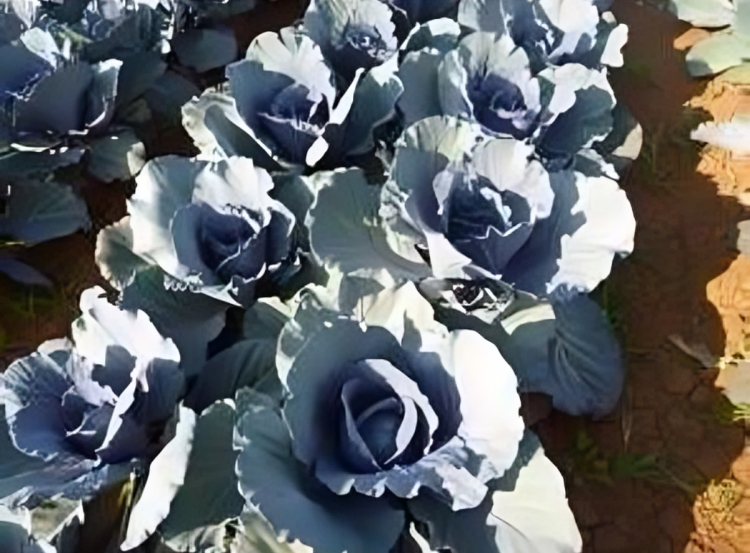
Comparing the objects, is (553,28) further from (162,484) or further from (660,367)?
(162,484)

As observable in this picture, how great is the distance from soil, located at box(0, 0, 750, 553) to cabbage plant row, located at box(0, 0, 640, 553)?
0.08 metres

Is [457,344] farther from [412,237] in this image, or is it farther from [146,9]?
[146,9]

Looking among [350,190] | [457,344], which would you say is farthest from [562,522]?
[350,190]

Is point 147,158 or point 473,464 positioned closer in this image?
point 473,464

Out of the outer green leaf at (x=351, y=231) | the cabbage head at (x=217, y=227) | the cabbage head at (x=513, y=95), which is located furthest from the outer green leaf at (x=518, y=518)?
the cabbage head at (x=513, y=95)

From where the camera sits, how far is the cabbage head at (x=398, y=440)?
1.16 m

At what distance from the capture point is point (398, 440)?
1176mm

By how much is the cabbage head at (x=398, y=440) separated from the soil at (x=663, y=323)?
11.4 inches

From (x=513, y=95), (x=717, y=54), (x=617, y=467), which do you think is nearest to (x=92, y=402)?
(x=617, y=467)

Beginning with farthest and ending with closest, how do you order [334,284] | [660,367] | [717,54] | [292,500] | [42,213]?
[717,54]
[42,213]
[660,367]
[334,284]
[292,500]

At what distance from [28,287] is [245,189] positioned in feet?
1.69

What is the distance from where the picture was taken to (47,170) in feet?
6.09

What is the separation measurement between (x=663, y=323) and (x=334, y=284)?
0.62m

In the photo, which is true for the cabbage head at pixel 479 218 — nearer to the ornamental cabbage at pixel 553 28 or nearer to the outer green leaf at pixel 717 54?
the ornamental cabbage at pixel 553 28
